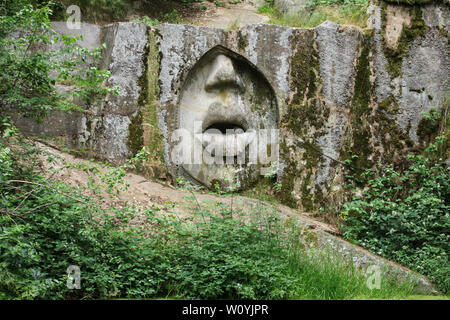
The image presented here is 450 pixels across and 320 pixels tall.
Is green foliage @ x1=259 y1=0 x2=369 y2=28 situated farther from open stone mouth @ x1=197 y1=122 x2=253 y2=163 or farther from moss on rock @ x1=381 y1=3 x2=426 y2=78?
open stone mouth @ x1=197 y1=122 x2=253 y2=163

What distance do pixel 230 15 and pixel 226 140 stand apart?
448 centimetres

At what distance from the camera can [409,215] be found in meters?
7.17

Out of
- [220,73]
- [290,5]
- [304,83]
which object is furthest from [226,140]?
[290,5]

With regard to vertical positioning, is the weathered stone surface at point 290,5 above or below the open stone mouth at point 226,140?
above

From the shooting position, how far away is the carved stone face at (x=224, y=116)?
8234 millimetres

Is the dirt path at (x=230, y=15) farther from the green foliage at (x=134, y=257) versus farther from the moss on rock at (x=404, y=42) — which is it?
the green foliage at (x=134, y=257)

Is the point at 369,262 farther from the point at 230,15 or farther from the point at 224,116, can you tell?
the point at 230,15

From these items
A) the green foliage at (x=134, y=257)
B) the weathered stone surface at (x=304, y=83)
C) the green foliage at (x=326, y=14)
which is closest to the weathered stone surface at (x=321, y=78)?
the weathered stone surface at (x=304, y=83)

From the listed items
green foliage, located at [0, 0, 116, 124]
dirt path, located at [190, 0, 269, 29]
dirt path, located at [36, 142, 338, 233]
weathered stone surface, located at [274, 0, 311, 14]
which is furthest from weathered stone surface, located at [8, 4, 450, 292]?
weathered stone surface, located at [274, 0, 311, 14]

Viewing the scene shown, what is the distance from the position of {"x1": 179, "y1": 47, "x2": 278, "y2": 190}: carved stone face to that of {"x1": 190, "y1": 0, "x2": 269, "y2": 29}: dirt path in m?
2.46

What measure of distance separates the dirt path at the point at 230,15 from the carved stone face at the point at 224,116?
8.07 ft

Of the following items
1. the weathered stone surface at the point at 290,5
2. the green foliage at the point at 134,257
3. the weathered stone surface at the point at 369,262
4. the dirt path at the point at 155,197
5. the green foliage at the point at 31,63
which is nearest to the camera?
the green foliage at the point at 134,257
